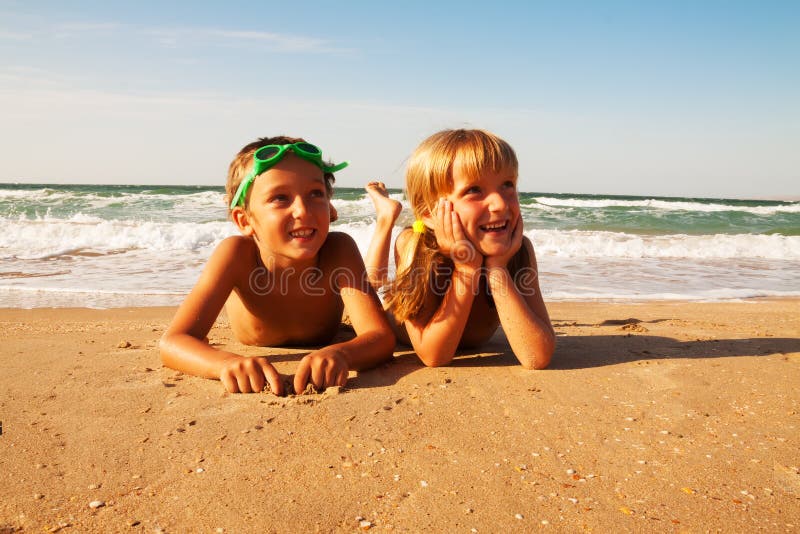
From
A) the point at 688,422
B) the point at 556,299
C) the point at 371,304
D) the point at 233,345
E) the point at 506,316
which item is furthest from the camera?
the point at 556,299

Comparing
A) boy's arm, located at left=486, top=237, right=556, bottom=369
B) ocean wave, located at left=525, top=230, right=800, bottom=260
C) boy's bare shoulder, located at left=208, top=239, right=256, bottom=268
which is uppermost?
boy's bare shoulder, located at left=208, top=239, right=256, bottom=268

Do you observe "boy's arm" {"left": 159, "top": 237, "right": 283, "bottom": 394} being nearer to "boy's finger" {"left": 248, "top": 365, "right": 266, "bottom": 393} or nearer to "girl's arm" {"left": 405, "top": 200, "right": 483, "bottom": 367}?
"boy's finger" {"left": 248, "top": 365, "right": 266, "bottom": 393}

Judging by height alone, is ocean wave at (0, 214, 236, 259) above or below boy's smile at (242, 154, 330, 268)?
below

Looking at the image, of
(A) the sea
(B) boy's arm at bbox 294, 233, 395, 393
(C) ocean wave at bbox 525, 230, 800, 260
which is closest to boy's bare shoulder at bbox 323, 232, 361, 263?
(B) boy's arm at bbox 294, 233, 395, 393

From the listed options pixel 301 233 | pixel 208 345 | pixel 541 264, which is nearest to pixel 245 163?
pixel 301 233

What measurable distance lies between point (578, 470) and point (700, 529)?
38 cm

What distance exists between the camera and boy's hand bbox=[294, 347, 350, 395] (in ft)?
8.55

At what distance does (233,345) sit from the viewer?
3.79 metres

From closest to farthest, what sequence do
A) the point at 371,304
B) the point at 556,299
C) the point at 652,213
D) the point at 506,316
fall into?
the point at 506,316
the point at 371,304
the point at 556,299
the point at 652,213

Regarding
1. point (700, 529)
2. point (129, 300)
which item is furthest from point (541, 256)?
point (700, 529)

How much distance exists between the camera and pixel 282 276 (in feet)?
11.0

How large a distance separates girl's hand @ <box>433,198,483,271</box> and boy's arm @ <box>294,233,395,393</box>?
554 mm

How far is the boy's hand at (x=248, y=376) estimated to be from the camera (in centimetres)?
260

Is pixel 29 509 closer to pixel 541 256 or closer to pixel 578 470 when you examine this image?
pixel 578 470
